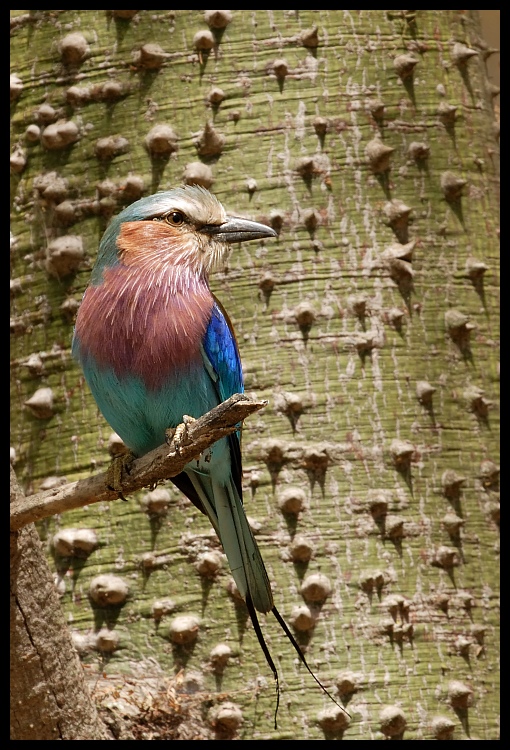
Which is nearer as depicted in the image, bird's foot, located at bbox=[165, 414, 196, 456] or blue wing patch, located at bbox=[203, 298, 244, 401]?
bird's foot, located at bbox=[165, 414, 196, 456]

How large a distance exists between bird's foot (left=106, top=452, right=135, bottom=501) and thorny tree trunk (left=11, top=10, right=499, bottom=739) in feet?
0.93

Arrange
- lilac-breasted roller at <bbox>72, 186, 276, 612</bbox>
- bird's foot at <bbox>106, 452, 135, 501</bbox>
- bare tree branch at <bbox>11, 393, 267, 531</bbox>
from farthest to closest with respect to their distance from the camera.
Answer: lilac-breasted roller at <bbox>72, 186, 276, 612</bbox>, bird's foot at <bbox>106, 452, 135, 501</bbox>, bare tree branch at <bbox>11, 393, 267, 531</bbox>

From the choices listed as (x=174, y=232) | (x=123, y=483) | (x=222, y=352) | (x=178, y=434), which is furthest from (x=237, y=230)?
(x=123, y=483)

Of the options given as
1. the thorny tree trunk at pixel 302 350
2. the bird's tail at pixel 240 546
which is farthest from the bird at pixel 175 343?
the thorny tree trunk at pixel 302 350

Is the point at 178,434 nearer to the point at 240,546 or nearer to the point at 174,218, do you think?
the point at 240,546

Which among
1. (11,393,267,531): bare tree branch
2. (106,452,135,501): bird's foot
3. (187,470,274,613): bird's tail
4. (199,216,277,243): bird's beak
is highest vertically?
(199,216,277,243): bird's beak

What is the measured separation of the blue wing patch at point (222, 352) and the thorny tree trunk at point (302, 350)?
21 cm

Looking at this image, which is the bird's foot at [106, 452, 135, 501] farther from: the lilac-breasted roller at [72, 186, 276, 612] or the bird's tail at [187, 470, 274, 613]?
the bird's tail at [187, 470, 274, 613]

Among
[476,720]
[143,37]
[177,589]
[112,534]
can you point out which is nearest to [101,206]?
[143,37]

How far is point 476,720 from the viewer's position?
3.15 m

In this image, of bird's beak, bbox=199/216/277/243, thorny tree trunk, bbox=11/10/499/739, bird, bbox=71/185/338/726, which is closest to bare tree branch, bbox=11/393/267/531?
bird, bbox=71/185/338/726

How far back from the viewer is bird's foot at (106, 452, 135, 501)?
269 centimetres

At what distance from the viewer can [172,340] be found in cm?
284

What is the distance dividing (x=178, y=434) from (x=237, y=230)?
2.61 feet
